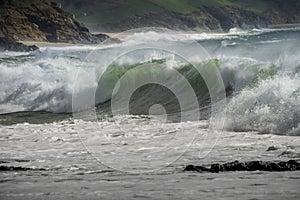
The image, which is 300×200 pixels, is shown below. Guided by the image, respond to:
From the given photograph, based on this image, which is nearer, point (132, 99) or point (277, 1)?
point (132, 99)

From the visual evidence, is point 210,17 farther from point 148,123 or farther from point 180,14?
point 148,123

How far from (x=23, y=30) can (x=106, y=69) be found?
79.2m

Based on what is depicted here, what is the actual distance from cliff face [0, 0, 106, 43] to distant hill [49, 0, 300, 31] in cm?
4198

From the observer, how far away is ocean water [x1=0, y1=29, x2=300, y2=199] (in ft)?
35.8

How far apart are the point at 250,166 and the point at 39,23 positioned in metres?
104

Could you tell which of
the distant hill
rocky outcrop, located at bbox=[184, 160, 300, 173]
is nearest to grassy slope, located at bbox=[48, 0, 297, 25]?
the distant hill

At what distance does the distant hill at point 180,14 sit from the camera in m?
165

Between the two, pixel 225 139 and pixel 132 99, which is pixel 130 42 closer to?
pixel 132 99

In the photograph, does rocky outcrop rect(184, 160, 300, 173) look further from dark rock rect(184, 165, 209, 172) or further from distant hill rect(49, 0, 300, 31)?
distant hill rect(49, 0, 300, 31)

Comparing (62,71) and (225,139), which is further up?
(62,71)

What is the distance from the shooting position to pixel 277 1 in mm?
196500

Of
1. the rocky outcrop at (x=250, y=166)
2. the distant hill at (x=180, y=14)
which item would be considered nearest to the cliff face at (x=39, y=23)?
the distant hill at (x=180, y=14)

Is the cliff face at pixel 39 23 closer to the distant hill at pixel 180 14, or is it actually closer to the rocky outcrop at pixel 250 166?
the distant hill at pixel 180 14

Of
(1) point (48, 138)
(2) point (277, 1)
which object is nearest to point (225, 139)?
(1) point (48, 138)
